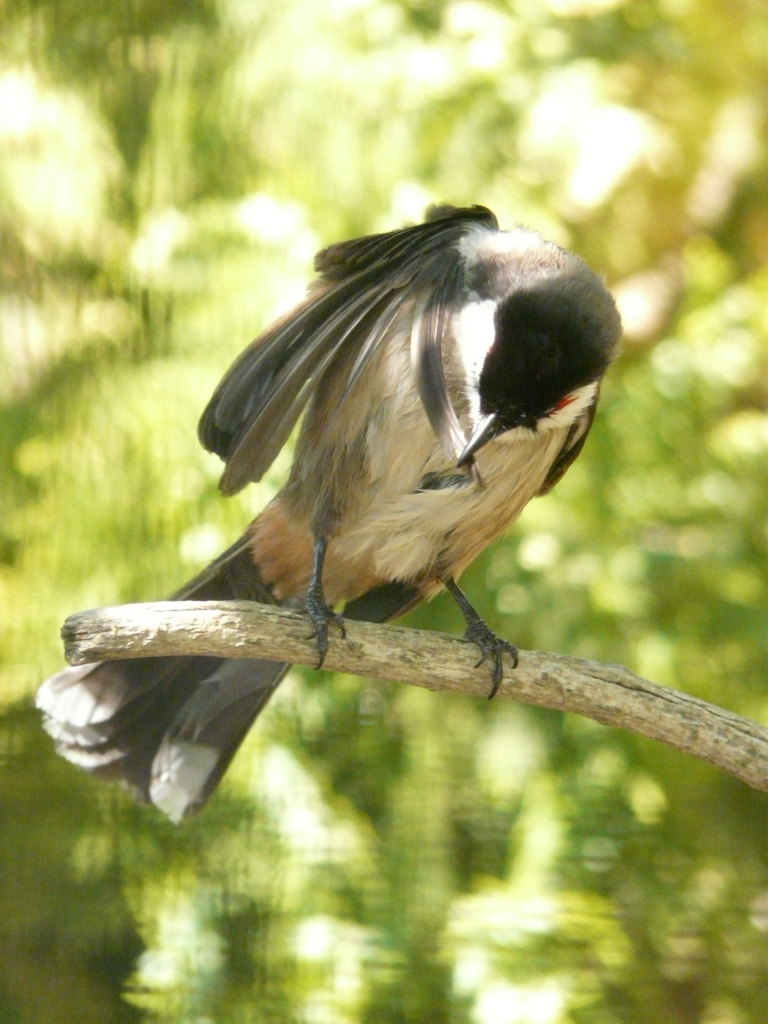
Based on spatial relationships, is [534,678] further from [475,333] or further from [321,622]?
[475,333]

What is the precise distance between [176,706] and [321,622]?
20.8 inches

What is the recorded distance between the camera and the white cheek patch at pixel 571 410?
1.48 metres

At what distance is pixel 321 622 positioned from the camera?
1.48 m

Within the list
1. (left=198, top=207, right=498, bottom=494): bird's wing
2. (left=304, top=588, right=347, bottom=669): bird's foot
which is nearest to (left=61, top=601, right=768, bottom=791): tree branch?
(left=304, top=588, right=347, bottom=669): bird's foot

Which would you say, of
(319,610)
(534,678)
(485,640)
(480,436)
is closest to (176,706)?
(319,610)

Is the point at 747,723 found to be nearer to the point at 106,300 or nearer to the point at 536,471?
the point at 536,471

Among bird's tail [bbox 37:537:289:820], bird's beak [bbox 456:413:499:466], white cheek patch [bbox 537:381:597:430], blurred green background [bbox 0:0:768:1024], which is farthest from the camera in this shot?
blurred green background [bbox 0:0:768:1024]

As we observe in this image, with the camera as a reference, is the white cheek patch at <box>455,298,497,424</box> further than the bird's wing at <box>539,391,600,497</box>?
No

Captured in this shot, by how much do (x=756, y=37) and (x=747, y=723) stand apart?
2.35 metres

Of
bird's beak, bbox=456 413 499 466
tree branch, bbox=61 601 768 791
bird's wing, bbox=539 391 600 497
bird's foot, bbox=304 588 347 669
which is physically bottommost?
tree branch, bbox=61 601 768 791

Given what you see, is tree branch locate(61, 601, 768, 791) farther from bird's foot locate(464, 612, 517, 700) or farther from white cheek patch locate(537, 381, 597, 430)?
white cheek patch locate(537, 381, 597, 430)

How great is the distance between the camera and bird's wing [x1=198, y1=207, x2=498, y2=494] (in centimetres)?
153

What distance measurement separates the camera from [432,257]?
62.2 inches

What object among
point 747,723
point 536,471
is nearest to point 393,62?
point 536,471
